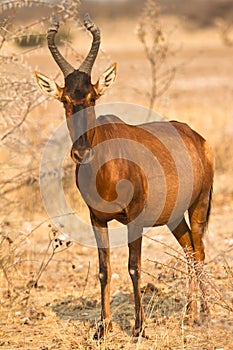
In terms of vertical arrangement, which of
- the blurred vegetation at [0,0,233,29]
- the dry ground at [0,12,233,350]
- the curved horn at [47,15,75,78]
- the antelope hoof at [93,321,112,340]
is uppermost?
the blurred vegetation at [0,0,233,29]

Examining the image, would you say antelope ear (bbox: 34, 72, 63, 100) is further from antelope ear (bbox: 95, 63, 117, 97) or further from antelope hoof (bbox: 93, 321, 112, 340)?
antelope hoof (bbox: 93, 321, 112, 340)

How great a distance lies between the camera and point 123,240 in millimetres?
10430

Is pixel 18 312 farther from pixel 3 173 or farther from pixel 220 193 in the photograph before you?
pixel 220 193

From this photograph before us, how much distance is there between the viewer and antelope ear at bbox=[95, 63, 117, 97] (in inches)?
279

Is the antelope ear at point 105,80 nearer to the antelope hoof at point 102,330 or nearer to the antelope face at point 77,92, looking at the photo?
the antelope face at point 77,92

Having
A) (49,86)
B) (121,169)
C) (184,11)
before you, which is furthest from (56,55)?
(184,11)

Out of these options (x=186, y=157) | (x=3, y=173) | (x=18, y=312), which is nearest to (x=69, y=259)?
(x=3, y=173)

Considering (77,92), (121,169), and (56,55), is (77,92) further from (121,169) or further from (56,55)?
(121,169)

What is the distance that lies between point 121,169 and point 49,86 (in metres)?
1.00

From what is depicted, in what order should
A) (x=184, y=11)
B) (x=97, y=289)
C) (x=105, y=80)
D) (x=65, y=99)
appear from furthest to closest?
(x=184, y=11) < (x=97, y=289) < (x=105, y=80) < (x=65, y=99)

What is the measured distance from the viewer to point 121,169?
714cm

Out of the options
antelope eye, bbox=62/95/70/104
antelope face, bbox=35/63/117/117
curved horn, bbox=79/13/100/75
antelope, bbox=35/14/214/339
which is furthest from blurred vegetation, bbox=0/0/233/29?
antelope eye, bbox=62/95/70/104

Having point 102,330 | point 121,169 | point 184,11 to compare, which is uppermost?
point 184,11

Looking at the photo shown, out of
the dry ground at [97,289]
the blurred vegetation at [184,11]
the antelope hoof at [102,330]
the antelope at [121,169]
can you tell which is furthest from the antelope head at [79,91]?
the blurred vegetation at [184,11]
